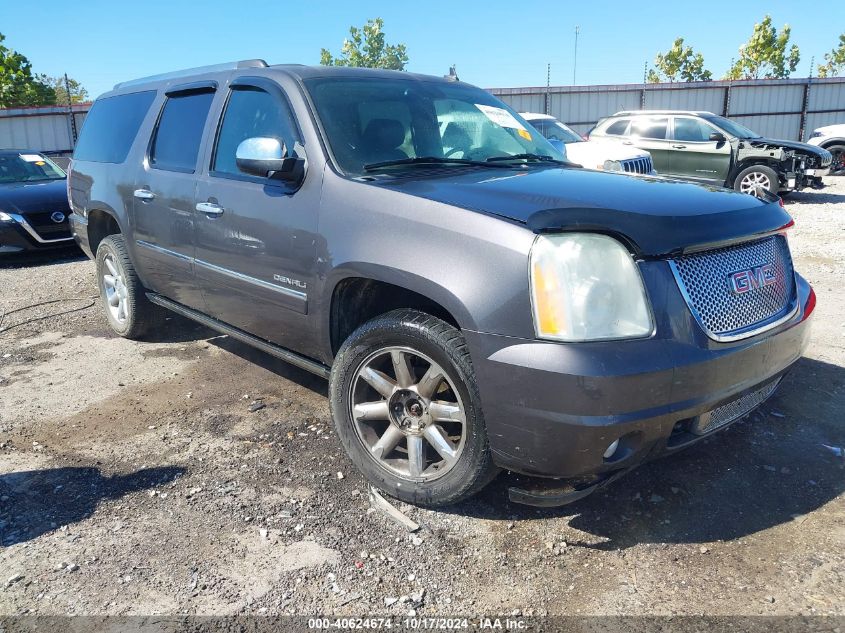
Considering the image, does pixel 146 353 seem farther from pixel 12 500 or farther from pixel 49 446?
pixel 12 500

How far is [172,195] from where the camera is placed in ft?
13.5

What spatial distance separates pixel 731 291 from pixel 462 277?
1051 millimetres

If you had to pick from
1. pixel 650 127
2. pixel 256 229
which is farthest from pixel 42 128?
pixel 256 229

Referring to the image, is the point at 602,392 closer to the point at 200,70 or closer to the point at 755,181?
the point at 200,70

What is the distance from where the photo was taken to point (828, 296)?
6.14 m

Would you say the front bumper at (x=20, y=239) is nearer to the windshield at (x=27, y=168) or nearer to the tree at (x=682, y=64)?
the windshield at (x=27, y=168)

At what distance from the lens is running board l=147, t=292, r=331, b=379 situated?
11.3 feet

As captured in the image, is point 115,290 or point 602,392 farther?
point 115,290

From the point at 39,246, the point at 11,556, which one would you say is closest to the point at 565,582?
the point at 11,556

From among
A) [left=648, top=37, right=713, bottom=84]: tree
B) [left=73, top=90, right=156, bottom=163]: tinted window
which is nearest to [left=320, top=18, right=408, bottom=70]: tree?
[left=648, top=37, right=713, bottom=84]: tree

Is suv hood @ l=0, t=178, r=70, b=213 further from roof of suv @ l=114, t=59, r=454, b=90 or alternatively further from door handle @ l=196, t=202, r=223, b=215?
door handle @ l=196, t=202, r=223, b=215

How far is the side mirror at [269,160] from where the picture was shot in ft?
10.5

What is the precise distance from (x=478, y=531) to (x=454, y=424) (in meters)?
0.45

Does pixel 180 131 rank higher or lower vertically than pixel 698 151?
higher
